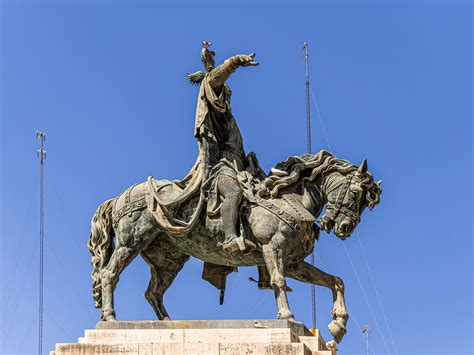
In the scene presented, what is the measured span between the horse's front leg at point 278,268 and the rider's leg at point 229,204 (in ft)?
2.23

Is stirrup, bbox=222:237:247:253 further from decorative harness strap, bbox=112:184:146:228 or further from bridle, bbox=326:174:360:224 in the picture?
decorative harness strap, bbox=112:184:146:228

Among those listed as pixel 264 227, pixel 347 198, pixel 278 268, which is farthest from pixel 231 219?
pixel 347 198

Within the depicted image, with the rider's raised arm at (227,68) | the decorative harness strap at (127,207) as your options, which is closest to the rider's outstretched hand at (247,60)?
the rider's raised arm at (227,68)

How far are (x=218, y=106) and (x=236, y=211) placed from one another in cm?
217

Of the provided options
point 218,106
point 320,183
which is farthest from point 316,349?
point 218,106

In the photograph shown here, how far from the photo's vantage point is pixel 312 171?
27.9m

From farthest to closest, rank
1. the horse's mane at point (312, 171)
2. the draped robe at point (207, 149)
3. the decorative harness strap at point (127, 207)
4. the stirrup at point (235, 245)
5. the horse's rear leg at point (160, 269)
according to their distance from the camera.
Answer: the horse's rear leg at point (160, 269) → the decorative harness strap at point (127, 207) → the draped robe at point (207, 149) → the horse's mane at point (312, 171) → the stirrup at point (235, 245)

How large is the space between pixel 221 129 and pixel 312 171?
2008 millimetres

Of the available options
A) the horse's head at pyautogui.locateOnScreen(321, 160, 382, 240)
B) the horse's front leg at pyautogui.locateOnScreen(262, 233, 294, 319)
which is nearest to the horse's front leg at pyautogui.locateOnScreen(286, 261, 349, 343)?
the horse's front leg at pyautogui.locateOnScreen(262, 233, 294, 319)

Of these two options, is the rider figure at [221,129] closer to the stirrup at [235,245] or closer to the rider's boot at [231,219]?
the rider's boot at [231,219]

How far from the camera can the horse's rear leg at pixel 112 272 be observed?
90.8ft

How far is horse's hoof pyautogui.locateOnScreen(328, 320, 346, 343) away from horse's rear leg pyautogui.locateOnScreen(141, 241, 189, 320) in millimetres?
3249

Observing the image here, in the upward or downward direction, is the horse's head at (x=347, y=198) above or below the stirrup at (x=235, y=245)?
above

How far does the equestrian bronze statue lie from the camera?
89.6 feet
